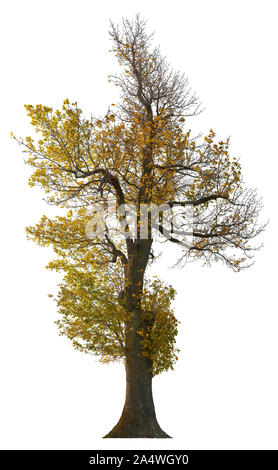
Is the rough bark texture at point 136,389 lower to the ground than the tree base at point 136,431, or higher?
higher

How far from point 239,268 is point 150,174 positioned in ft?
10.6

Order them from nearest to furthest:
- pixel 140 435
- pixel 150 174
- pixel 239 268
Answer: pixel 140 435, pixel 150 174, pixel 239 268

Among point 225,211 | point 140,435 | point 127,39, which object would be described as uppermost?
point 127,39

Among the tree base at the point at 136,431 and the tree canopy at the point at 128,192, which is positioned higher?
the tree canopy at the point at 128,192

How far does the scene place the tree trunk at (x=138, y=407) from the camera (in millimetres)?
12109

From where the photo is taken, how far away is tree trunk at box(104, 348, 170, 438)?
39.7 feet

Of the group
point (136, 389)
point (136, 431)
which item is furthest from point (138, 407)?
point (136, 431)

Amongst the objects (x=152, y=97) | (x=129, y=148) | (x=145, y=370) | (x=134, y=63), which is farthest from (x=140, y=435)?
(x=134, y=63)

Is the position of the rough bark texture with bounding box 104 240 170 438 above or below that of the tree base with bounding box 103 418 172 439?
above

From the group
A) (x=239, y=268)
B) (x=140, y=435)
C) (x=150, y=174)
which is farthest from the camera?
(x=239, y=268)

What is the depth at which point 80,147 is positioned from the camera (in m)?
12.4

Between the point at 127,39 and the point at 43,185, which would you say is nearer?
the point at 43,185

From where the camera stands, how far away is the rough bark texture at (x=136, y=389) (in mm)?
12133

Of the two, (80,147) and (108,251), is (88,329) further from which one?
(80,147)
